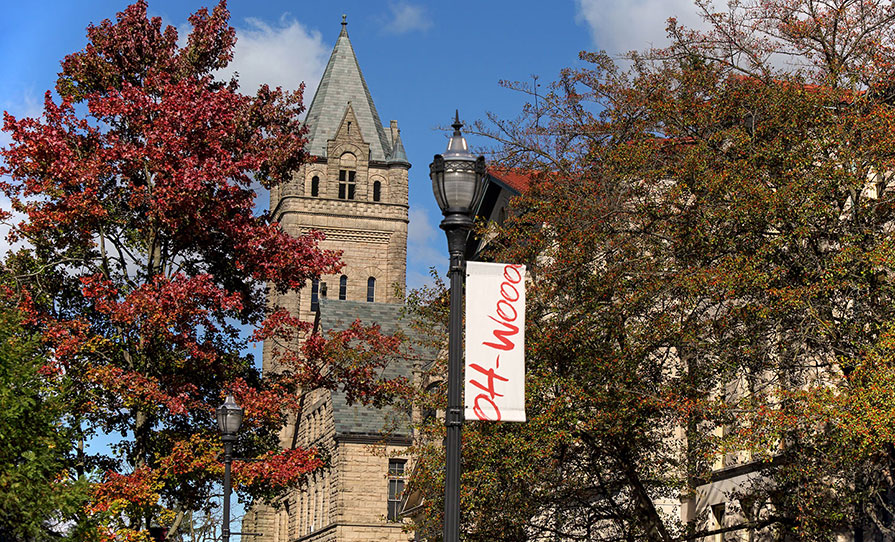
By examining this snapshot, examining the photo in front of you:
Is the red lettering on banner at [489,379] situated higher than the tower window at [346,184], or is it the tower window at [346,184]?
the tower window at [346,184]

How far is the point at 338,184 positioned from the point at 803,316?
285 ft

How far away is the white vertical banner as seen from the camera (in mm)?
11945

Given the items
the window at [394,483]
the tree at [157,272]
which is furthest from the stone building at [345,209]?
the tree at [157,272]

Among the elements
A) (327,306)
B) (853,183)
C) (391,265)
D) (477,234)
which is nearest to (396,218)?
(391,265)

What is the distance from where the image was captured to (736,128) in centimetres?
2262

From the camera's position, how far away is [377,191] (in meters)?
106

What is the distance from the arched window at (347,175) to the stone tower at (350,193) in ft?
0.16

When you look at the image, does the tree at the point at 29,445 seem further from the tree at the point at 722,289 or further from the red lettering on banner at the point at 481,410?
the red lettering on banner at the point at 481,410

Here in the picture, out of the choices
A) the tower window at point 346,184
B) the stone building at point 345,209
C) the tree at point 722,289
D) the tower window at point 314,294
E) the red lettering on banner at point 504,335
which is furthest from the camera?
the tower window at point 346,184

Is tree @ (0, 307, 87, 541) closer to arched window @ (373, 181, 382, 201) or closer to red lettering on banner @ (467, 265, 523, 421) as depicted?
red lettering on banner @ (467, 265, 523, 421)

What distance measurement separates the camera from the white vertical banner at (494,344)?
11945 mm

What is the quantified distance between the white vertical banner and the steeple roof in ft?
315

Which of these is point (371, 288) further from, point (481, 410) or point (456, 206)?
point (481, 410)

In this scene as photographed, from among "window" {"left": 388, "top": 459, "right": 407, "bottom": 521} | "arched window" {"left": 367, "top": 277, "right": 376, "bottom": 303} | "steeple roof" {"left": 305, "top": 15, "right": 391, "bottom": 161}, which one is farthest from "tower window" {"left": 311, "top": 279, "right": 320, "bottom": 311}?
"window" {"left": 388, "top": 459, "right": 407, "bottom": 521}
